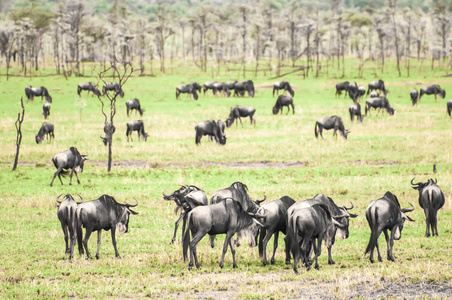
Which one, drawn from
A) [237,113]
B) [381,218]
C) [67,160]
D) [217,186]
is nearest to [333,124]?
[237,113]

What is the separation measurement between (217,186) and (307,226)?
35.9 ft

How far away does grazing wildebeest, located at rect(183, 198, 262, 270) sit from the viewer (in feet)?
37.2

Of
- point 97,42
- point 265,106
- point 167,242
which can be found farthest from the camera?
point 97,42

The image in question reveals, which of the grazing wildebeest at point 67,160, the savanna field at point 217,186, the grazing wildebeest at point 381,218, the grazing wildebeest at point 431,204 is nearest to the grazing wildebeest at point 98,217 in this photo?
the savanna field at point 217,186

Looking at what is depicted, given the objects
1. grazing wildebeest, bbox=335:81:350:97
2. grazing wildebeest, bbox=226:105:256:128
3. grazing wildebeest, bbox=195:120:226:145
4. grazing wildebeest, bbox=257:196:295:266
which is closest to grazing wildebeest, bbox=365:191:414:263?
grazing wildebeest, bbox=257:196:295:266

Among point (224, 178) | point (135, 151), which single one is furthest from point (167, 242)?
point (135, 151)

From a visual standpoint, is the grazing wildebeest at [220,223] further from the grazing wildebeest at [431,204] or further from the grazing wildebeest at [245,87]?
the grazing wildebeest at [245,87]

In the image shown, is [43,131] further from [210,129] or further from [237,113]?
[237,113]

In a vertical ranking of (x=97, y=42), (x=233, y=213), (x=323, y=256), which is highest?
(x=97, y=42)

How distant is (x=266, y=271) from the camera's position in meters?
11.6

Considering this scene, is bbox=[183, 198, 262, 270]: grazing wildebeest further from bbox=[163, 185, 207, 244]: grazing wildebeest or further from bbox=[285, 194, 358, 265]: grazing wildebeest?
bbox=[163, 185, 207, 244]: grazing wildebeest

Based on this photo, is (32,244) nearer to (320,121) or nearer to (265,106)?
(320,121)

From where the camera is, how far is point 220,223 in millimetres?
11555

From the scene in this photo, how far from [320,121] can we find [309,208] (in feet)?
74.4
